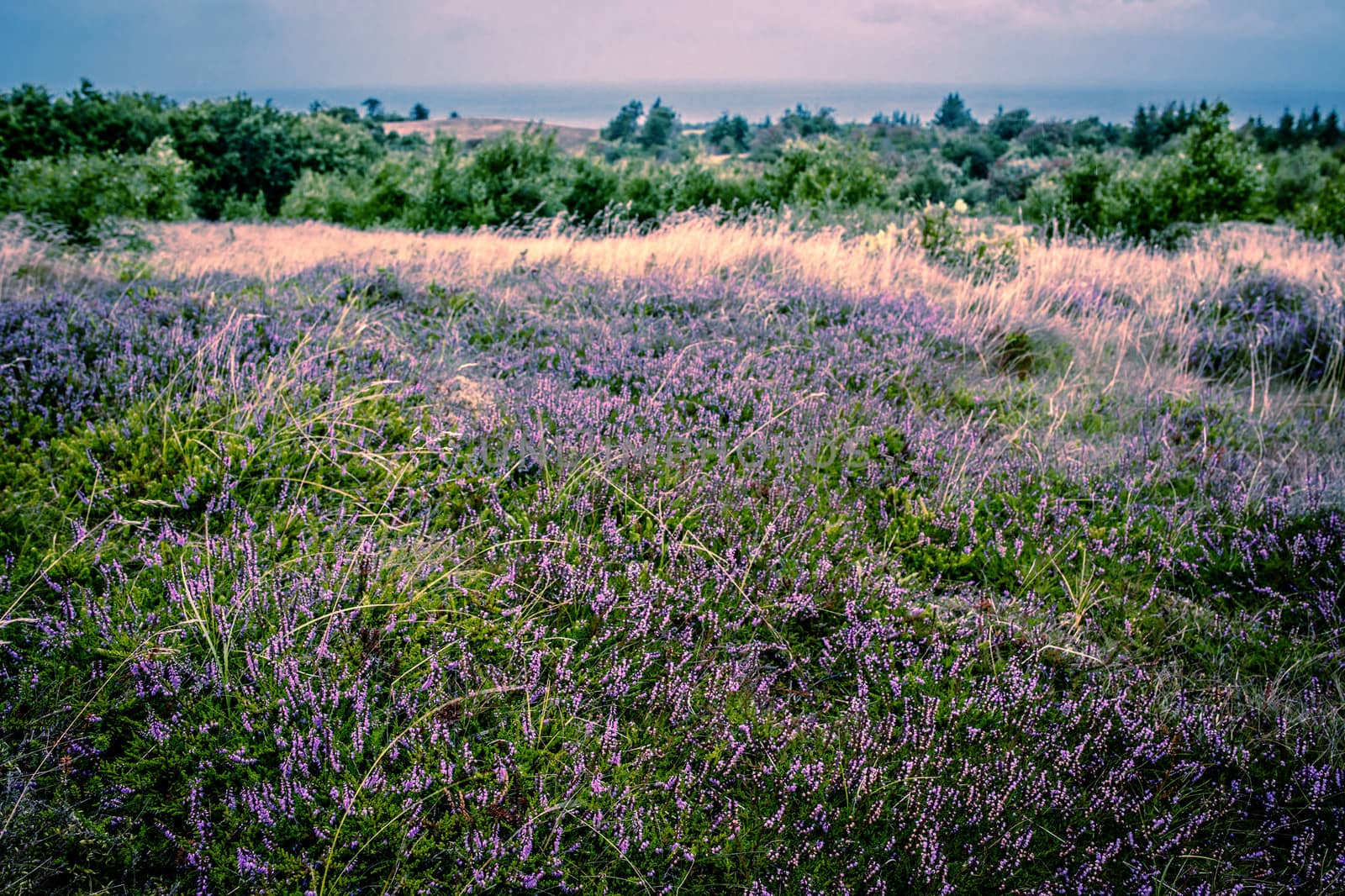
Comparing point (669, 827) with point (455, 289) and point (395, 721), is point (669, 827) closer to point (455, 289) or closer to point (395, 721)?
point (395, 721)

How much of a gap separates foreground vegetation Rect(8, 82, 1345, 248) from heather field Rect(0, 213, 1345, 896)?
616cm

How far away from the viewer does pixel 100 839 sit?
5.33 ft

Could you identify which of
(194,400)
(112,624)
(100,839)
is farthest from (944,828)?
(194,400)

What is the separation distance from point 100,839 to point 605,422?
7.78 ft

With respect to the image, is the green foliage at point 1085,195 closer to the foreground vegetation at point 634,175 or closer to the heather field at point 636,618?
the foreground vegetation at point 634,175

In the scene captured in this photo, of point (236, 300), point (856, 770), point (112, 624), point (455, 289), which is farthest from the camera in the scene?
point (455, 289)

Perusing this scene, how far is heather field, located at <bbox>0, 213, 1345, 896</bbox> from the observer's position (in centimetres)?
175

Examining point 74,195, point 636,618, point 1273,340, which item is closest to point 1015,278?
point 1273,340

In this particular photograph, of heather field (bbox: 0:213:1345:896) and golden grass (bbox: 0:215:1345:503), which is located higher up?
golden grass (bbox: 0:215:1345:503)

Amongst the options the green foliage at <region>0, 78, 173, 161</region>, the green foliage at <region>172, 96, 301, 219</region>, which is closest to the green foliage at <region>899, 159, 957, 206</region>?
the green foliage at <region>0, 78, 173, 161</region>

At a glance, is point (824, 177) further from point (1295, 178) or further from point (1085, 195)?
point (1295, 178)

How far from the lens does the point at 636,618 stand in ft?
7.68

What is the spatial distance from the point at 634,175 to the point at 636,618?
73.4 feet

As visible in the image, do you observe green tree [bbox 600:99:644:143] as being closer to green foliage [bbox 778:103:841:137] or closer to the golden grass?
green foliage [bbox 778:103:841:137]
